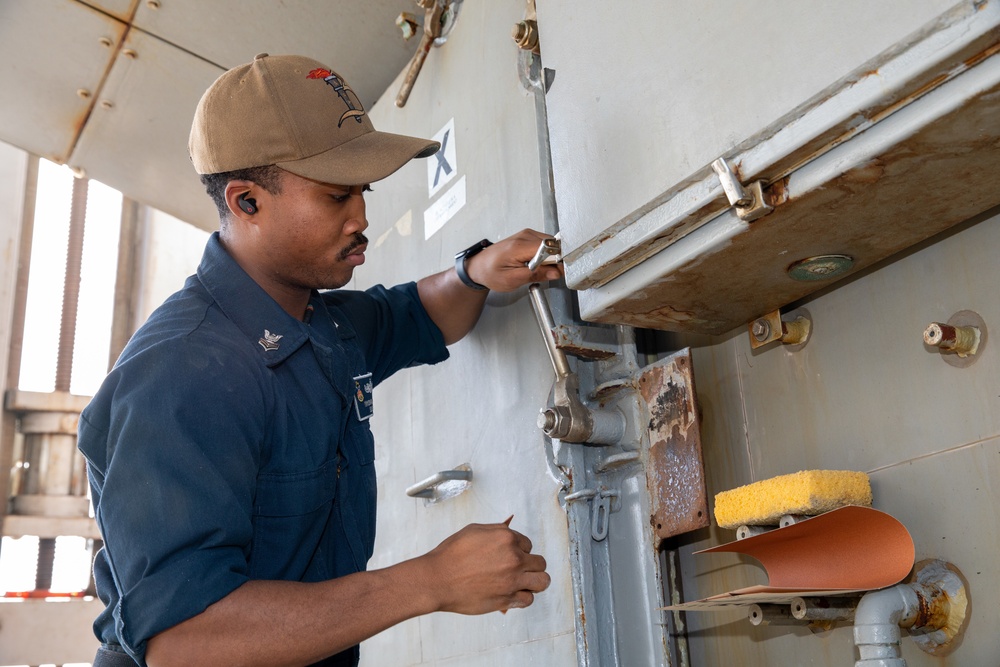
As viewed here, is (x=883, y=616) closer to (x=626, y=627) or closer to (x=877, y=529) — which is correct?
(x=877, y=529)

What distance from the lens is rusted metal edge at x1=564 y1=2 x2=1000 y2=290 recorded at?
0.76 meters

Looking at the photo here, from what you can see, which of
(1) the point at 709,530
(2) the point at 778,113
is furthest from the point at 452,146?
(2) the point at 778,113

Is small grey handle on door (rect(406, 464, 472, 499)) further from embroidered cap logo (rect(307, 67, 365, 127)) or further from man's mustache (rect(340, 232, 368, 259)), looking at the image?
embroidered cap logo (rect(307, 67, 365, 127))

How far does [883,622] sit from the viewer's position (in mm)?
979

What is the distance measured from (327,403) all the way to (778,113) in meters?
0.77

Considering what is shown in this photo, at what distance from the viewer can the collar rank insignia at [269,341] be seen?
133 centimetres

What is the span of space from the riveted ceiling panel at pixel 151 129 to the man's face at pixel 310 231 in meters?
1.08

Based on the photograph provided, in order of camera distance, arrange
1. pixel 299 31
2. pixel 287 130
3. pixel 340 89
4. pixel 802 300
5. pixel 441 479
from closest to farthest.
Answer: pixel 802 300, pixel 287 130, pixel 340 89, pixel 441 479, pixel 299 31

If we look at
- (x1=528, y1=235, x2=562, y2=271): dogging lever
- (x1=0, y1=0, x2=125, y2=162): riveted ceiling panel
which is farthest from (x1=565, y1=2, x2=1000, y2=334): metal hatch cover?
(x1=0, y1=0, x2=125, y2=162): riveted ceiling panel

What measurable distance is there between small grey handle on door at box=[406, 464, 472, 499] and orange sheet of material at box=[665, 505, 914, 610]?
56cm

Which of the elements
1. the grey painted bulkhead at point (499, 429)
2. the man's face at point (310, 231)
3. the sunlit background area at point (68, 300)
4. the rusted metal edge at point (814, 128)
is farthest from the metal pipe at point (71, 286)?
the rusted metal edge at point (814, 128)

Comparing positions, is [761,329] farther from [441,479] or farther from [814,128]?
[441,479]

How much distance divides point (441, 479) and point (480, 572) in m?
0.47

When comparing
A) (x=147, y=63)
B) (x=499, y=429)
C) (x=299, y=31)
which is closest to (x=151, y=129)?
(x=147, y=63)
